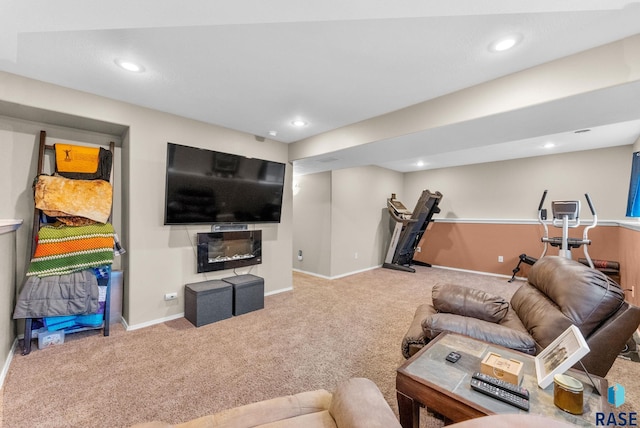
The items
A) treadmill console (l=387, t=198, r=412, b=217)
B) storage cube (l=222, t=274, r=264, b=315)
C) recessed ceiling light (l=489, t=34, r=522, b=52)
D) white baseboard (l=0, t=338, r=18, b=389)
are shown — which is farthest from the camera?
treadmill console (l=387, t=198, r=412, b=217)

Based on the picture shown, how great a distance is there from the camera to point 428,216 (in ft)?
18.9

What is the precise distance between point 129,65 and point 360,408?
2693mm

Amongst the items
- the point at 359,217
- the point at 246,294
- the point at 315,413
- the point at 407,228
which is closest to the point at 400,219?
the point at 407,228

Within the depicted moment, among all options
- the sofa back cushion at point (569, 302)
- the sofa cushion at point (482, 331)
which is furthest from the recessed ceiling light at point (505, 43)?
the sofa cushion at point (482, 331)

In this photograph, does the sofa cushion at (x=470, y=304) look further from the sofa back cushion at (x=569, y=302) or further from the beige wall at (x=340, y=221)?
the beige wall at (x=340, y=221)

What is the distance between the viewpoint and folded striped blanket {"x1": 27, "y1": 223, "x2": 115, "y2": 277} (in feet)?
7.86

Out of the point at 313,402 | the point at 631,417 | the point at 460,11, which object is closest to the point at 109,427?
the point at 313,402

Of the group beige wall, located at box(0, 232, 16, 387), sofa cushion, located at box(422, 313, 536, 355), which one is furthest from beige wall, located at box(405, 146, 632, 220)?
beige wall, located at box(0, 232, 16, 387)

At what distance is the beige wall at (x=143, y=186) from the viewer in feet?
8.16

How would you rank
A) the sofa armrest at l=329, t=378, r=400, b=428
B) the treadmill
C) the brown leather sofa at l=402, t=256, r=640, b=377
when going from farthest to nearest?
the treadmill < the brown leather sofa at l=402, t=256, r=640, b=377 < the sofa armrest at l=329, t=378, r=400, b=428

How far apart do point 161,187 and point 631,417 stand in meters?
3.81

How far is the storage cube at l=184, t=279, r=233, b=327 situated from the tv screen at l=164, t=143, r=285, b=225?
30.7 inches

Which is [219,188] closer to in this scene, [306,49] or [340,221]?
[306,49]

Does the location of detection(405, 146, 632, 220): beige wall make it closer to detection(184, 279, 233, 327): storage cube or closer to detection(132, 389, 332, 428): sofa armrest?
detection(184, 279, 233, 327): storage cube
